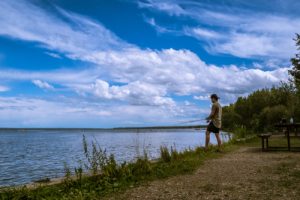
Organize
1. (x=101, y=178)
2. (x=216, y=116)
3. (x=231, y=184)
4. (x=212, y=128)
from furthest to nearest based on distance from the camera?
(x=216, y=116), (x=212, y=128), (x=101, y=178), (x=231, y=184)

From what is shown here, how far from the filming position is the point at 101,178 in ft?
25.5

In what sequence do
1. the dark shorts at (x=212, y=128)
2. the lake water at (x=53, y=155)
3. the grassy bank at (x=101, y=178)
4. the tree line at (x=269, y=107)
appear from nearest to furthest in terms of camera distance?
the grassy bank at (x=101, y=178) < the dark shorts at (x=212, y=128) < the lake water at (x=53, y=155) < the tree line at (x=269, y=107)

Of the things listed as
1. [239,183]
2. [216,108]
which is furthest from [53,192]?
[216,108]

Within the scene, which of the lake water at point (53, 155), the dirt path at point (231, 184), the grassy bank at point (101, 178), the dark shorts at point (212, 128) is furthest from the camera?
the lake water at point (53, 155)

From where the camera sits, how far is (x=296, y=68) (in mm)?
27906

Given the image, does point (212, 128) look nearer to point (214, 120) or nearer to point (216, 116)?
point (214, 120)

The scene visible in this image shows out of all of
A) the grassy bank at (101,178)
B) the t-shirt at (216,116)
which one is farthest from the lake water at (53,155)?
the t-shirt at (216,116)

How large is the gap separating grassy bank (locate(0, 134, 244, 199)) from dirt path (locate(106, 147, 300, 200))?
1.38 ft

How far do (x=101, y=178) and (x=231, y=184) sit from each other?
283cm

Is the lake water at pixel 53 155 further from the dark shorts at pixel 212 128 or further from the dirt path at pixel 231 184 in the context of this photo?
the dirt path at pixel 231 184

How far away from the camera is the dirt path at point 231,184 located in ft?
19.4

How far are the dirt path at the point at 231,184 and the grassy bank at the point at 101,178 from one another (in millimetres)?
420

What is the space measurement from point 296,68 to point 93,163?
78.3ft

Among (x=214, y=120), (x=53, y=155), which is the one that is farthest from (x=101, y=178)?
(x=53, y=155)
